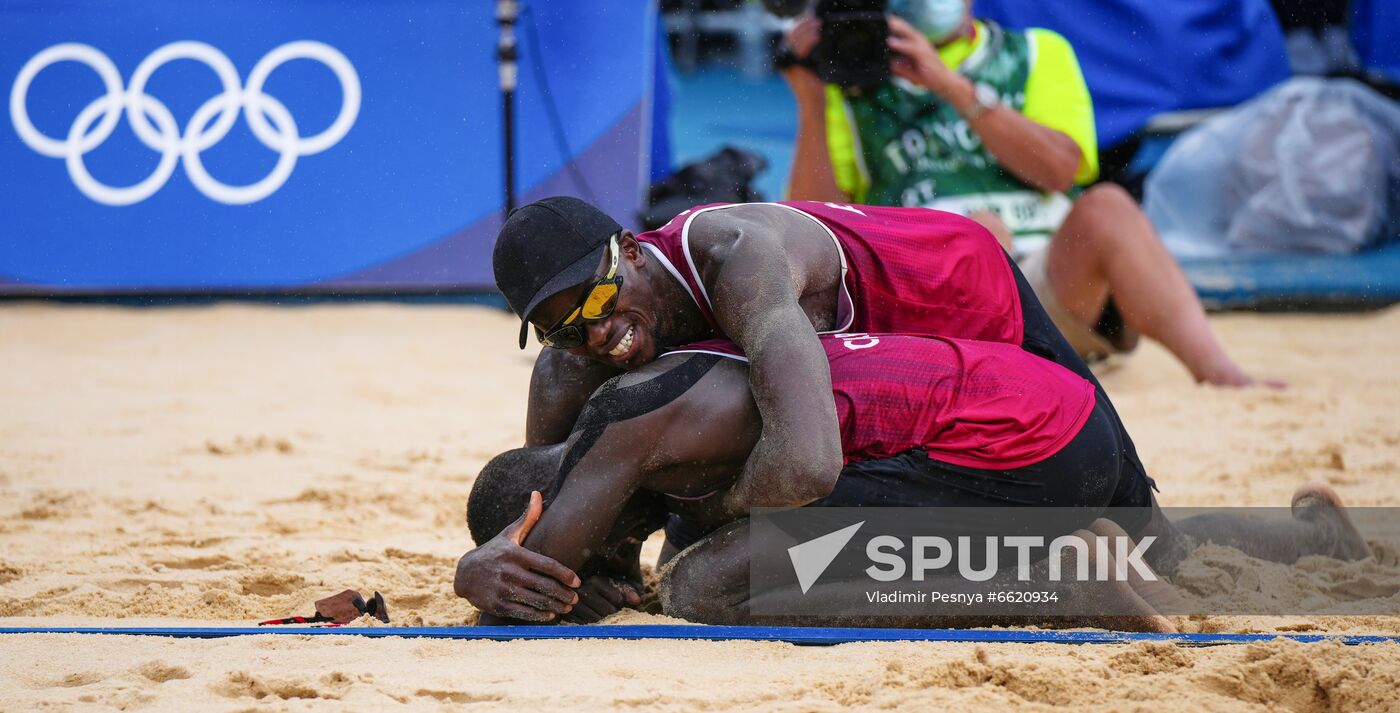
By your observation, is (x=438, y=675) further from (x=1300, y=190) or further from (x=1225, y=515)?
(x=1300, y=190)

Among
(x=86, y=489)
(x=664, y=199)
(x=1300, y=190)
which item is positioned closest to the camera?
(x=86, y=489)

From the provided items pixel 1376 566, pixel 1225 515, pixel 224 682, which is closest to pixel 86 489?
pixel 224 682

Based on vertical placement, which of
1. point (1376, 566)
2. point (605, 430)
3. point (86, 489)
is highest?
point (605, 430)

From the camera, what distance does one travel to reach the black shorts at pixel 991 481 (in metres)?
2.71

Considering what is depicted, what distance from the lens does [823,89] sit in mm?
5398

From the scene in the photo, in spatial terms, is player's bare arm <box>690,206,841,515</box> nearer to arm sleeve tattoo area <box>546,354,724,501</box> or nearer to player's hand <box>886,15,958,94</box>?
arm sleeve tattoo area <box>546,354,724,501</box>

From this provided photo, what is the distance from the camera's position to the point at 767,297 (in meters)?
2.58

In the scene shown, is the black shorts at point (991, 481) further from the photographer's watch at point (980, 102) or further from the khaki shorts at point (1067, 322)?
the khaki shorts at point (1067, 322)

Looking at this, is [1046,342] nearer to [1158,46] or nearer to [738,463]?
[738,463]

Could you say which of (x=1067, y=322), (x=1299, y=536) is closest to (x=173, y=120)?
(x=1067, y=322)

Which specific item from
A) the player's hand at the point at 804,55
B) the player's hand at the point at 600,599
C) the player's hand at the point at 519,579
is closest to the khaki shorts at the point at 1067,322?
the player's hand at the point at 804,55

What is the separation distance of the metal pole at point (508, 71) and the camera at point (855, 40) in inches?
67.7

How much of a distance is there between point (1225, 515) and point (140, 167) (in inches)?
203

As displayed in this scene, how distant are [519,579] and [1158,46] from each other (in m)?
5.28
